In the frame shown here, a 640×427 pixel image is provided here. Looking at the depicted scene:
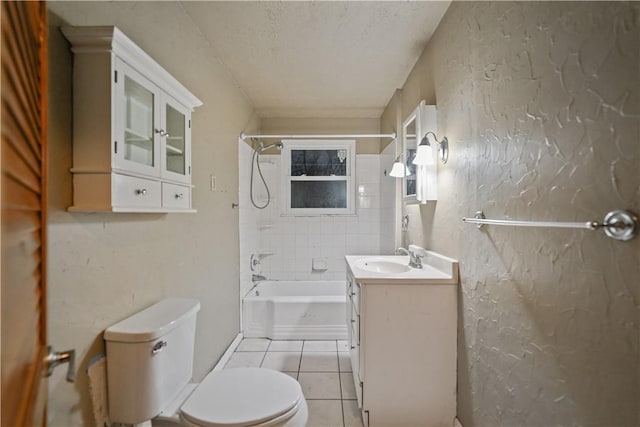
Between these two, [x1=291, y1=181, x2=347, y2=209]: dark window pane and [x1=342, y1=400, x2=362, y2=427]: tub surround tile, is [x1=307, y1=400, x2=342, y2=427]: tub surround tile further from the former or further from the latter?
[x1=291, y1=181, x2=347, y2=209]: dark window pane

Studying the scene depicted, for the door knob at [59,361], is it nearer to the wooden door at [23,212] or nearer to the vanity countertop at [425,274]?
the wooden door at [23,212]

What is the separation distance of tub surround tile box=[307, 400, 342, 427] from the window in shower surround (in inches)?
82.3

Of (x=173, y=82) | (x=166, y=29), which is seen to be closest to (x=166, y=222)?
(x=173, y=82)

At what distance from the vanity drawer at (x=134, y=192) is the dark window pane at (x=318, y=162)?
8.14ft

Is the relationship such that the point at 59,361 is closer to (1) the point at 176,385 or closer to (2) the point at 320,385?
(1) the point at 176,385

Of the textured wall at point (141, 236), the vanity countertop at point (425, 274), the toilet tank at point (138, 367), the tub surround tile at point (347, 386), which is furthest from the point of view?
the tub surround tile at point (347, 386)

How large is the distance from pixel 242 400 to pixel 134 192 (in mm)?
912

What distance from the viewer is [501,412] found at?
1224 mm

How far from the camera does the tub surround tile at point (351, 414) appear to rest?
175 centimetres

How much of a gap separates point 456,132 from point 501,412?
50.5 inches

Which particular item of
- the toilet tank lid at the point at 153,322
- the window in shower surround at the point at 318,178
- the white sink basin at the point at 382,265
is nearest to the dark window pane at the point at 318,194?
the window in shower surround at the point at 318,178

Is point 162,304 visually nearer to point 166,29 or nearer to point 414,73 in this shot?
point 166,29

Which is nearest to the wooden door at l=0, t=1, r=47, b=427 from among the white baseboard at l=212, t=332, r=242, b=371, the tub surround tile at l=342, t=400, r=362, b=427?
the tub surround tile at l=342, t=400, r=362, b=427

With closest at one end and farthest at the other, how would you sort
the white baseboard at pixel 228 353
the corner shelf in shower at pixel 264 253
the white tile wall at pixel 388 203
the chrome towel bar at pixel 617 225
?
the chrome towel bar at pixel 617 225
the white baseboard at pixel 228 353
the white tile wall at pixel 388 203
the corner shelf in shower at pixel 264 253
